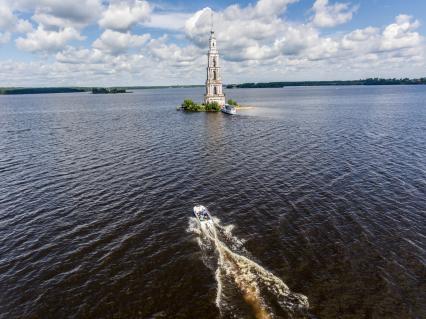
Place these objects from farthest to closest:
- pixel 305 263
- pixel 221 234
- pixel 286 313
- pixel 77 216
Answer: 1. pixel 77 216
2. pixel 221 234
3. pixel 305 263
4. pixel 286 313

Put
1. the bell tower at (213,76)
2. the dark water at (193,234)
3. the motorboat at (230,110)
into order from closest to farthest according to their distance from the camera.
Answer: the dark water at (193,234) → the motorboat at (230,110) → the bell tower at (213,76)

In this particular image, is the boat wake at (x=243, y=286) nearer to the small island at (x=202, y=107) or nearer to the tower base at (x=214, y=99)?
Result: the small island at (x=202, y=107)

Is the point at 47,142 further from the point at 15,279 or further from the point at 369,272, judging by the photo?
the point at 369,272

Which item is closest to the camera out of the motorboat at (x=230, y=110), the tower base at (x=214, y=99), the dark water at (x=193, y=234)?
the dark water at (x=193, y=234)

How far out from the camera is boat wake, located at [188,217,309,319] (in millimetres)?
22453

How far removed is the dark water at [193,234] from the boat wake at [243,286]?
51 centimetres

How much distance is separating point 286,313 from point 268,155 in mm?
44845

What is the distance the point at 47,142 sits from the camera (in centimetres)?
8194

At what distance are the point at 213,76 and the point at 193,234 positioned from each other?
138 metres

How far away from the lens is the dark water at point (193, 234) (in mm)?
24062

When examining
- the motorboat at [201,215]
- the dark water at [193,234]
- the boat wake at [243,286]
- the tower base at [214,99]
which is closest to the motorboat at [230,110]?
the tower base at [214,99]

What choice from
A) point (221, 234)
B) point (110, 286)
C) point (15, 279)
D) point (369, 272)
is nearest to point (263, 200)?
point (221, 234)

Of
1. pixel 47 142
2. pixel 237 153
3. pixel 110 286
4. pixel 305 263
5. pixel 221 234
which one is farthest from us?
pixel 47 142

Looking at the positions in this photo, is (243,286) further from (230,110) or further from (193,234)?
(230,110)
